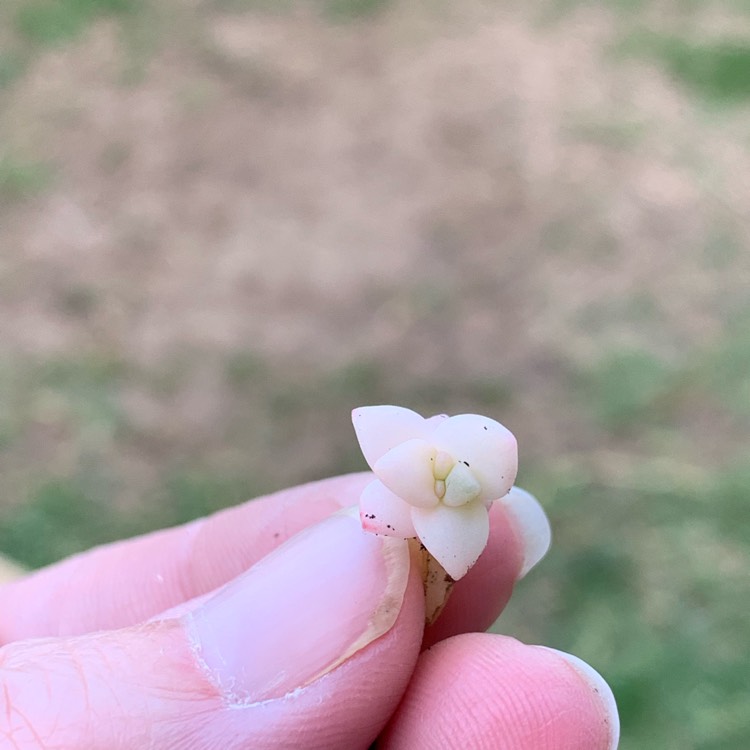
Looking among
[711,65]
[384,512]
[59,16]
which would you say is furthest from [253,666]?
[59,16]

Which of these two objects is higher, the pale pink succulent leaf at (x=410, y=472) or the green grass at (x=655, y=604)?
the pale pink succulent leaf at (x=410, y=472)

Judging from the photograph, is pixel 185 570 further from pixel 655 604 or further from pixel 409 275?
pixel 409 275

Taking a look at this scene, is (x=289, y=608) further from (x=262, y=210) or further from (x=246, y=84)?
(x=246, y=84)

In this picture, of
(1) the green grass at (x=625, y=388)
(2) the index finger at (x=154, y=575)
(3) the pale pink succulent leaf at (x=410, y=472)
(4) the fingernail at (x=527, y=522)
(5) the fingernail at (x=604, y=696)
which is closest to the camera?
(3) the pale pink succulent leaf at (x=410, y=472)

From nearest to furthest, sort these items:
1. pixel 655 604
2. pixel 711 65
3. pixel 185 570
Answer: pixel 185 570 → pixel 655 604 → pixel 711 65

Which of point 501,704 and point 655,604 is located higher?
point 501,704

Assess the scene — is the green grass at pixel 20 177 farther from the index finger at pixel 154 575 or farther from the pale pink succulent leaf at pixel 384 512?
the pale pink succulent leaf at pixel 384 512

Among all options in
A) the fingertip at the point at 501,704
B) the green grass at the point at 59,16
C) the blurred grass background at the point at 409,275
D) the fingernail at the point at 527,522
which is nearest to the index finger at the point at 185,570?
the fingernail at the point at 527,522
